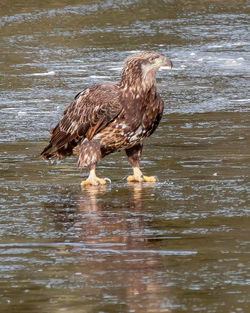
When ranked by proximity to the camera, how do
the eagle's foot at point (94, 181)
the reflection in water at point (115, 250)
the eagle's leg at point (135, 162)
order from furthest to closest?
the eagle's leg at point (135, 162) → the eagle's foot at point (94, 181) → the reflection in water at point (115, 250)

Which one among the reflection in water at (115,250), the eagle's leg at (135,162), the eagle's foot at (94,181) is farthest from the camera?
the eagle's leg at (135,162)

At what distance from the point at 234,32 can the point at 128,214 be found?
11417 millimetres

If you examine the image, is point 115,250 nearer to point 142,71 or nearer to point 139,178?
point 139,178

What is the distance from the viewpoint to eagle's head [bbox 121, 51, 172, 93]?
9.20 m

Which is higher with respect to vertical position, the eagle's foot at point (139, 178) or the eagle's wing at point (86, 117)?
the eagle's wing at point (86, 117)

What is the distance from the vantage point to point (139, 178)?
30.4ft

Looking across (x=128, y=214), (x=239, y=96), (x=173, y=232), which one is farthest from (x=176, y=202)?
(x=239, y=96)

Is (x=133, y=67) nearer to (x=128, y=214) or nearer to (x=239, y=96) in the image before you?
(x=128, y=214)

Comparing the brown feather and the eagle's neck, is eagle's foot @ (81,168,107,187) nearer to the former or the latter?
the brown feather

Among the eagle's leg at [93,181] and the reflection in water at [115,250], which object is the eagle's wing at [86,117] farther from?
the reflection in water at [115,250]

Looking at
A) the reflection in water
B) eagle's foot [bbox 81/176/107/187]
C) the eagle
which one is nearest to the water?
the reflection in water

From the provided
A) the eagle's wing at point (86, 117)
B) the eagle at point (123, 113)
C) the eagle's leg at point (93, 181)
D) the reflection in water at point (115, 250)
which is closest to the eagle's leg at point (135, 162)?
the eagle at point (123, 113)

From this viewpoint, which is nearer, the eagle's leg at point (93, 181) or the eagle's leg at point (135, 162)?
the eagle's leg at point (93, 181)

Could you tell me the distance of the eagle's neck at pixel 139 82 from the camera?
30.2 feet
